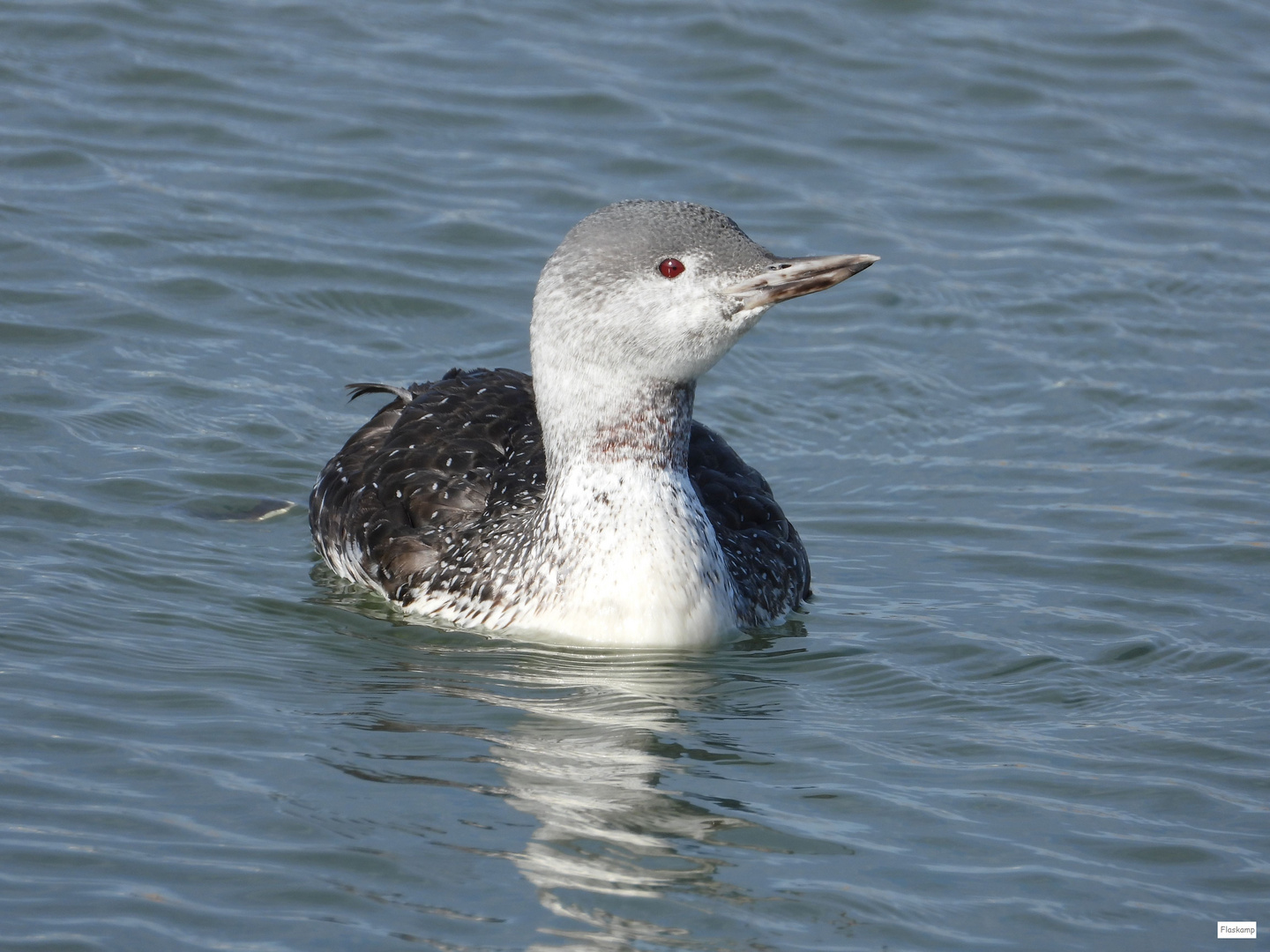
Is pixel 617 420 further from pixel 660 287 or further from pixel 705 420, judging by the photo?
pixel 705 420

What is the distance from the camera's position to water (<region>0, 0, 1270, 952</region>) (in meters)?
5.49

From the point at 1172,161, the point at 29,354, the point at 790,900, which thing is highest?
the point at 1172,161

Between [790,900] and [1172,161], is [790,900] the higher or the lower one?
the lower one

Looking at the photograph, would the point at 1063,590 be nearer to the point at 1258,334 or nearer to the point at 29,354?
the point at 1258,334

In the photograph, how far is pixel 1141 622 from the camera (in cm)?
786

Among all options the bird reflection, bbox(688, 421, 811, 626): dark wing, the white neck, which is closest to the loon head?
the white neck


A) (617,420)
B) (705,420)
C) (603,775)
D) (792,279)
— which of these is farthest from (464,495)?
(705,420)

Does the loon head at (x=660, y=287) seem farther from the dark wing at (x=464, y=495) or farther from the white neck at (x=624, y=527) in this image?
the dark wing at (x=464, y=495)

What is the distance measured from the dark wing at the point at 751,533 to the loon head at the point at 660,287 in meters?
0.97

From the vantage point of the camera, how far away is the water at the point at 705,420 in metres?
5.49

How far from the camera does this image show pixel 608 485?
7234 millimetres

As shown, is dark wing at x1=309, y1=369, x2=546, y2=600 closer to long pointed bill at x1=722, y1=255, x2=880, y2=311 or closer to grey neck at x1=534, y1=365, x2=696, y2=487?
grey neck at x1=534, y1=365, x2=696, y2=487

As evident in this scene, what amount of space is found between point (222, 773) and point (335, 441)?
12.6 ft

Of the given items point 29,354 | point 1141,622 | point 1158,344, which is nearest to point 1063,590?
point 1141,622
